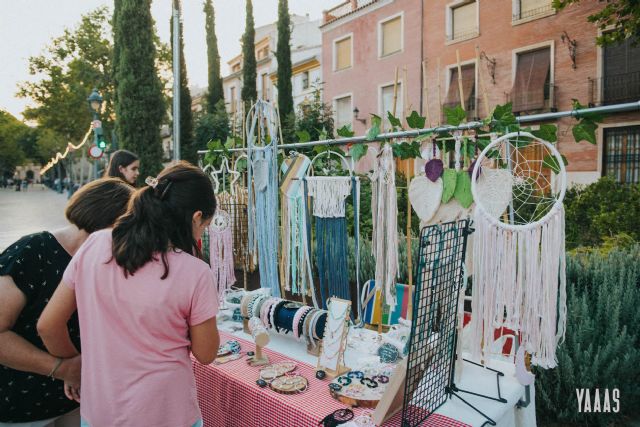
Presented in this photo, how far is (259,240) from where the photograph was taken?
281 centimetres

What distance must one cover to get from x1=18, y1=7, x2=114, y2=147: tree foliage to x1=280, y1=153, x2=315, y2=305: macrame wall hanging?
63.0ft

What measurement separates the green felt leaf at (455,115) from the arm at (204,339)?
4.52 ft

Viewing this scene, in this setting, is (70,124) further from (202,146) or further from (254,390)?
(254,390)

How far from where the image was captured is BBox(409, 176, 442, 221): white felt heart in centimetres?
191

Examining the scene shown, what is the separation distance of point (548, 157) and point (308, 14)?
29.2 m

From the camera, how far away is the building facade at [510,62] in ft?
39.5

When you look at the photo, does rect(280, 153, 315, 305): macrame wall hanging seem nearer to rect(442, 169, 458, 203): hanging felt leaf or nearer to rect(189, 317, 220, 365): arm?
rect(442, 169, 458, 203): hanging felt leaf

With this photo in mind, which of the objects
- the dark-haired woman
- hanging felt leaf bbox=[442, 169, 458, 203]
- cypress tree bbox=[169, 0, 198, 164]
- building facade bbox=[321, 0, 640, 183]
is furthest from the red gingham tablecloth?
cypress tree bbox=[169, 0, 198, 164]

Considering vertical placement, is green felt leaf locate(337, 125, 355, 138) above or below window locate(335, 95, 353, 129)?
below

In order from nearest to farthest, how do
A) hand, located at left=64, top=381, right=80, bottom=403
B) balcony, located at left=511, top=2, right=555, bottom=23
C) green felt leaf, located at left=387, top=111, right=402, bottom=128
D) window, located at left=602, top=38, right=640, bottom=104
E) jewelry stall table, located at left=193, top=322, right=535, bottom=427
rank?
hand, located at left=64, top=381, right=80, bottom=403 → jewelry stall table, located at left=193, top=322, right=535, bottom=427 → green felt leaf, located at left=387, top=111, right=402, bottom=128 → window, located at left=602, top=38, right=640, bottom=104 → balcony, located at left=511, top=2, right=555, bottom=23

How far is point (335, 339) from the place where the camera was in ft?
6.18

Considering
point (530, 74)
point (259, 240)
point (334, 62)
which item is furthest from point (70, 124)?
point (259, 240)

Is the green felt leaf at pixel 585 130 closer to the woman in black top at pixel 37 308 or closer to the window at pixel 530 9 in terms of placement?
the woman in black top at pixel 37 308

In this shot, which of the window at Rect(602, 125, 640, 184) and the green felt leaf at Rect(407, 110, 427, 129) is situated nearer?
the green felt leaf at Rect(407, 110, 427, 129)
